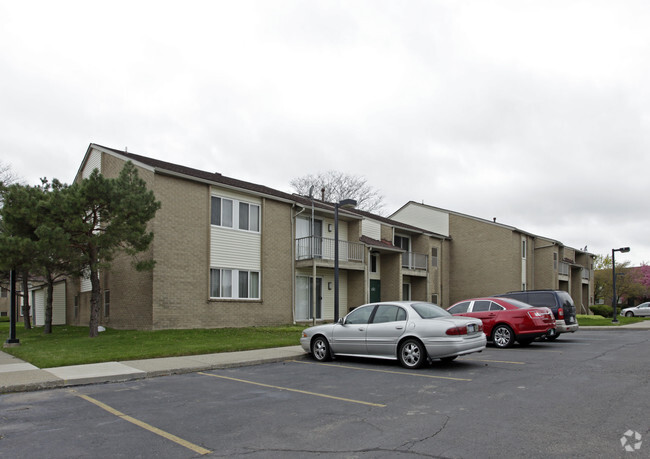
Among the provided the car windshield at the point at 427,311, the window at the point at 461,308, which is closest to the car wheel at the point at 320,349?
the car windshield at the point at 427,311

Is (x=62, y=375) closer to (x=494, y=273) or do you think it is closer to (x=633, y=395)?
(x=633, y=395)

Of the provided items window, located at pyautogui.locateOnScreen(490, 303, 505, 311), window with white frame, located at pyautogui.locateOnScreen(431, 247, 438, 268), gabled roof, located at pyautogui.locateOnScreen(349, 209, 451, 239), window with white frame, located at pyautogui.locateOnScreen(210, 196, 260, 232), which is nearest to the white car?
gabled roof, located at pyautogui.locateOnScreen(349, 209, 451, 239)

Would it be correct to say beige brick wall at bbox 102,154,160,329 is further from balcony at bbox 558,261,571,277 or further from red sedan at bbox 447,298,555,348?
balcony at bbox 558,261,571,277

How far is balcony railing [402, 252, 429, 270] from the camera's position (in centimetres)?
3209

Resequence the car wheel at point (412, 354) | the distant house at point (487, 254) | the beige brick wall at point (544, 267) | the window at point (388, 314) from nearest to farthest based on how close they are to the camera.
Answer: the car wheel at point (412, 354), the window at point (388, 314), the distant house at point (487, 254), the beige brick wall at point (544, 267)

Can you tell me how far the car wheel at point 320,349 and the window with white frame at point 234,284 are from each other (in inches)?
347

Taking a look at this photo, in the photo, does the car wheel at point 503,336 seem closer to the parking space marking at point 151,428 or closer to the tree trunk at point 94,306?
the parking space marking at point 151,428

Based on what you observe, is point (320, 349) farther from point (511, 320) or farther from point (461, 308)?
point (511, 320)

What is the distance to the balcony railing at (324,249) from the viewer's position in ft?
80.1

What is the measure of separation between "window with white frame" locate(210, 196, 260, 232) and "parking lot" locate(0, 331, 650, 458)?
10958mm

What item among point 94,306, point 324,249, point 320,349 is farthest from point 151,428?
point 324,249

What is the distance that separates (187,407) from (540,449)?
4775mm

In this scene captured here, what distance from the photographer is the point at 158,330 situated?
60.1 feet

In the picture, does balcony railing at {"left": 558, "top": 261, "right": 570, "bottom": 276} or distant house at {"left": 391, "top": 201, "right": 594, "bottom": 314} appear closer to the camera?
distant house at {"left": 391, "top": 201, "right": 594, "bottom": 314}
